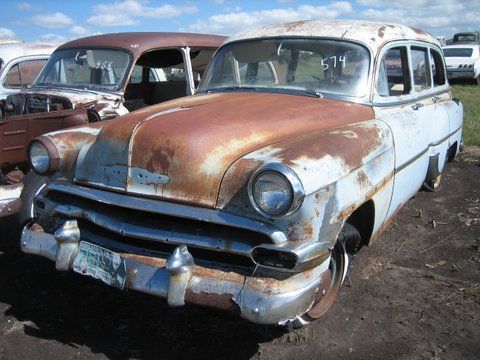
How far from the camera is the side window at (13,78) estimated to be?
6.97 metres

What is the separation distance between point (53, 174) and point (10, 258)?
3.88 ft

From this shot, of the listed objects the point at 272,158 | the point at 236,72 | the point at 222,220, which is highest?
the point at 236,72

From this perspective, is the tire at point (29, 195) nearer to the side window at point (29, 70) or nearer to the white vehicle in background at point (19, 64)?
Result: the white vehicle in background at point (19, 64)

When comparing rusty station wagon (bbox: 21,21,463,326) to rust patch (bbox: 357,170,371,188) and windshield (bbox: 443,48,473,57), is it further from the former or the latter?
windshield (bbox: 443,48,473,57)

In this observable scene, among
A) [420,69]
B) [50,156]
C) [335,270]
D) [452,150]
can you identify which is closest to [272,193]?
[335,270]

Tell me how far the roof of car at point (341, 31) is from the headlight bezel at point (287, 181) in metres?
1.81

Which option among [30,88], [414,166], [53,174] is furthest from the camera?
[30,88]

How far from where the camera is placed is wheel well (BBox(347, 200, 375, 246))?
117 inches

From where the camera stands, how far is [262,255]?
2.26 metres

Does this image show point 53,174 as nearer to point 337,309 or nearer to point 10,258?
point 10,258

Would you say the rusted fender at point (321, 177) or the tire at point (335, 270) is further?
the tire at point (335, 270)

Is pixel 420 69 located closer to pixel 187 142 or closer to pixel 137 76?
pixel 187 142

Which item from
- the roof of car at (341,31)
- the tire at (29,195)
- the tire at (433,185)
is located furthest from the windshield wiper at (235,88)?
the tire at (433,185)

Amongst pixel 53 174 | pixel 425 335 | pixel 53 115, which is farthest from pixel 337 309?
pixel 53 115
